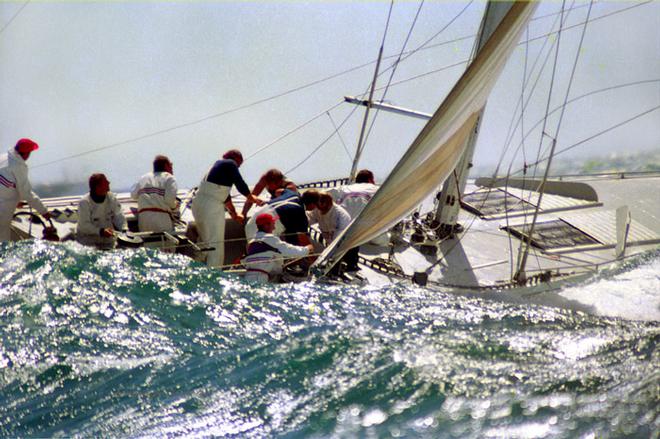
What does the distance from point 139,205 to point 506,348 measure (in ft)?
14.8

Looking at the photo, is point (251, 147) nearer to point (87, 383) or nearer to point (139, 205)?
point (139, 205)

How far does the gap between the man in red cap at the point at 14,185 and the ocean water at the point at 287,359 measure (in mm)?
655

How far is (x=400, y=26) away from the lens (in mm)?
29141

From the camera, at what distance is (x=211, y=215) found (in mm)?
9109

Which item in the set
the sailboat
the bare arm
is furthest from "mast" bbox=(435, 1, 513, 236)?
the bare arm

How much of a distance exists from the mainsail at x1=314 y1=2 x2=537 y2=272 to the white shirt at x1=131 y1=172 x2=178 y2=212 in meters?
2.10

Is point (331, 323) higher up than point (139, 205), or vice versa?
point (139, 205)

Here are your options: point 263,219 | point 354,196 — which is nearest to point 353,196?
point 354,196

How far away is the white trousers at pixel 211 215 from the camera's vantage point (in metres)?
9.05

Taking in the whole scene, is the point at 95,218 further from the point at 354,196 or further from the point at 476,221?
the point at 476,221

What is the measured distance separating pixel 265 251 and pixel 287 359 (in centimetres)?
190

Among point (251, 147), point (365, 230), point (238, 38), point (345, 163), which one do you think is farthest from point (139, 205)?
point (238, 38)

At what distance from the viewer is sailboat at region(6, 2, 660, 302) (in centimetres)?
772

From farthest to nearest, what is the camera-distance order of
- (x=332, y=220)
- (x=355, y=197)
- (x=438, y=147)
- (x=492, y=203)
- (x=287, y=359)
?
(x=492, y=203), (x=355, y=197), (x=332, y=220), (x=438, y=147), (x=287, y=359)
